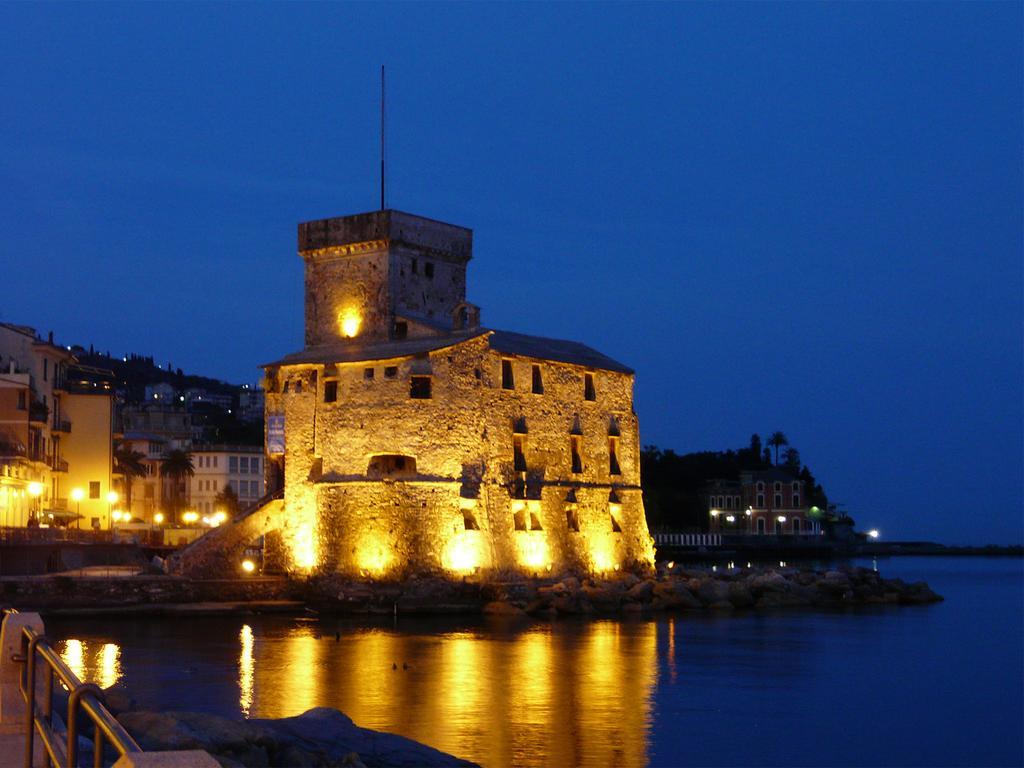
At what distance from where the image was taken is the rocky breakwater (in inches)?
1823

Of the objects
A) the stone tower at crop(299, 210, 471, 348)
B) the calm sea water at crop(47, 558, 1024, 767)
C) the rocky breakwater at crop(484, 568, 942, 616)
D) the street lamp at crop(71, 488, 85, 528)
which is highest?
the stone tower at crop(299, 210, 471, 348)

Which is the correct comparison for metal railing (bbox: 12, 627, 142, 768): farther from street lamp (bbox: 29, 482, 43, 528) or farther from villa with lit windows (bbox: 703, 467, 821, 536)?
villa with lit windows (bbox: 703, 467, 821, 536)

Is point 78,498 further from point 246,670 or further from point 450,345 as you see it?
point 246,670

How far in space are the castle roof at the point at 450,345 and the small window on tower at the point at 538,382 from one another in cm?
48

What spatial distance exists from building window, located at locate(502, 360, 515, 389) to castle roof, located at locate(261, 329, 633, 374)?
1.49 ft

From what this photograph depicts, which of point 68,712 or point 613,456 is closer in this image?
point 68,712

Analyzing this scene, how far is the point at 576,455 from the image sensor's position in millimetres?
51094

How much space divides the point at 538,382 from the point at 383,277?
647 centimetres

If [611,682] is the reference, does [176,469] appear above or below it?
above

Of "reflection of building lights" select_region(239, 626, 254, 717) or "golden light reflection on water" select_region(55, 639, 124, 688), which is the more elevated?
"golden light reflection on water" select_region(55, 639, 124, 688)

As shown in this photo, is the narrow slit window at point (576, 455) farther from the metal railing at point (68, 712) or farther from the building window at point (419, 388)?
the metal railing at point (68, 712)

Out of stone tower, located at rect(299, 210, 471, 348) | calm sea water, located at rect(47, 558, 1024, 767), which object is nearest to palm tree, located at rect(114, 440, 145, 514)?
stone tower, located at rect(299, 210, 471, 348)

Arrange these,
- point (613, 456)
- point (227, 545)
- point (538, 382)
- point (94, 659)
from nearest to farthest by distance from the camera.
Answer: point (94, 659), point (227, 545), point (538, 382), point (613, 456)

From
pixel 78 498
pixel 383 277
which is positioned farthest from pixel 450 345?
pixel 78 498
